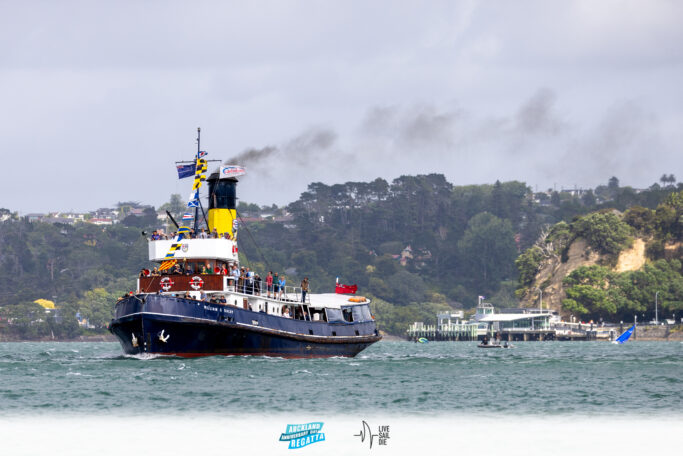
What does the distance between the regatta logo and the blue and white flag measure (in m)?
44.5

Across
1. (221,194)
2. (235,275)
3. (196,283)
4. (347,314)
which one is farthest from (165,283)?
(347,314)

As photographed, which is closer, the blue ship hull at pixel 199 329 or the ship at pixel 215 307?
the blue ship hull at pixel 199 329

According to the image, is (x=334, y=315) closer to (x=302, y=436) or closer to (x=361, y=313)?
(x=361, y=313)

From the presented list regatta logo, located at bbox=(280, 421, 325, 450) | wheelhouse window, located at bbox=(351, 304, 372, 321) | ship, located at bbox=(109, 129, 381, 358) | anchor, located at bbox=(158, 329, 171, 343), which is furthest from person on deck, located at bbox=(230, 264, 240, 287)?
regatta logo, located at bbox=(280, 421, 325, 450)

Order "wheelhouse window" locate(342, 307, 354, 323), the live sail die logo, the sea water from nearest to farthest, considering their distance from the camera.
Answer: the live sail die logo < the sea water < "wheelhouse window" locate(342, 307, 354, 323)

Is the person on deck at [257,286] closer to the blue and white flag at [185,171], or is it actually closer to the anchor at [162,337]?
the blue and white flag at [185,171]

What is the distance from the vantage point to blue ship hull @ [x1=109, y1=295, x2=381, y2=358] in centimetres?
7188

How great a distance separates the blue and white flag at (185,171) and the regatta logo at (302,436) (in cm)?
4450

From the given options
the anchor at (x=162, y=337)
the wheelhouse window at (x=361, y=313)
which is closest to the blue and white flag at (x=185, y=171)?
the anchor at (x=162, y=337)

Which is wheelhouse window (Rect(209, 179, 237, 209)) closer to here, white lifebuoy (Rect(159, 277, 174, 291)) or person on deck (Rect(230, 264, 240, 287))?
person on deck (Rect(230, 264, 240, 287))

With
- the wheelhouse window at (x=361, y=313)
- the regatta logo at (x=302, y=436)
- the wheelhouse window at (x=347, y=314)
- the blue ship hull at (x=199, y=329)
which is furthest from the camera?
the wheelhouse window at (x=361, y=313)

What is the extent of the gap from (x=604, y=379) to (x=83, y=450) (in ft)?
130

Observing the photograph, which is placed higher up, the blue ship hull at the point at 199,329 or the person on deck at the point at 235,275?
the person on deck at the point at 235,275

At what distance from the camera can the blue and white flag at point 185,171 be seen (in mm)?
81312
